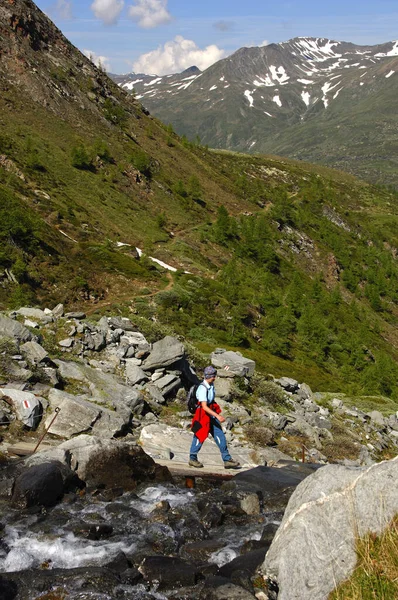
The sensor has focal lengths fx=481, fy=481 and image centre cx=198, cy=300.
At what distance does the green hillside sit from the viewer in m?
44.1

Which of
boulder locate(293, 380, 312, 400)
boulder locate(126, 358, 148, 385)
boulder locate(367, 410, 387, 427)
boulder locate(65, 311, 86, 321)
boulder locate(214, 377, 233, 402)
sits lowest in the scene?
boulder locate(367, 410, 387, 427)

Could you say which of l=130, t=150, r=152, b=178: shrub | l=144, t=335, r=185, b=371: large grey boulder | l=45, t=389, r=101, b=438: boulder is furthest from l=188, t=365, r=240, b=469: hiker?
l=130, t=150, r=152, b=178: shrub

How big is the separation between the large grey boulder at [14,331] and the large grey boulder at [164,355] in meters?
5.56

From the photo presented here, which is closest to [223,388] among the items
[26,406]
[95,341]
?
[95,341]

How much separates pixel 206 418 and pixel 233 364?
13259mm

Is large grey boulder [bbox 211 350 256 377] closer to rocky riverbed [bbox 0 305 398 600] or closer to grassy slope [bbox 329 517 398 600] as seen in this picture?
rocky riverbed [bbox 0 305 398 600]

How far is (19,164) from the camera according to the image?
6744 centimetres

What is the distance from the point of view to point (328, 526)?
752 centimetres

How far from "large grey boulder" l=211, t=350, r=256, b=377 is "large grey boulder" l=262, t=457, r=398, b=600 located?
1767 cm

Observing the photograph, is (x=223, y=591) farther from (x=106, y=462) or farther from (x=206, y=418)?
(x=206, y=418)

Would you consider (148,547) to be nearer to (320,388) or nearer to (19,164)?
(320,388)

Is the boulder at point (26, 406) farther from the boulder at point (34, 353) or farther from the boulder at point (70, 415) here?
the boulder at point (34, 353)

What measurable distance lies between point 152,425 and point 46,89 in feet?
300

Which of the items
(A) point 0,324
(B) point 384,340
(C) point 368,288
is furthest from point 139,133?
(A) point 0,324
